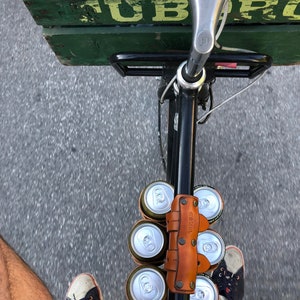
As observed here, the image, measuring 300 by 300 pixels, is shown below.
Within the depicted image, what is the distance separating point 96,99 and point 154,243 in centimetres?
94

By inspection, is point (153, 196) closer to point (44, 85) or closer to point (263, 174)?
point (263, 174)

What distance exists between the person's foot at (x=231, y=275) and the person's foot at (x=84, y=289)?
0.47m

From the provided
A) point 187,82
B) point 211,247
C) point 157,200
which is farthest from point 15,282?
point 187,82

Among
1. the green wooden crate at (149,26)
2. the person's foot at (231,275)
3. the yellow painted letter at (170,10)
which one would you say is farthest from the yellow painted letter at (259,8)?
the person's foot at (231,275)

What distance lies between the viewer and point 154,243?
44.0 inches

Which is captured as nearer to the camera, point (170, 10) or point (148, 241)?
point (170, 10)

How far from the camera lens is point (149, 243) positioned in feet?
3.67

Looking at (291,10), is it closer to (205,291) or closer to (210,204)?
(210,204)

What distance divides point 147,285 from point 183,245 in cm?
36

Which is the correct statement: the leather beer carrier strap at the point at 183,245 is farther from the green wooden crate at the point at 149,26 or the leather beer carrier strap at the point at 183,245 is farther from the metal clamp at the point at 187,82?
the green wooden crate at the point at 149,26

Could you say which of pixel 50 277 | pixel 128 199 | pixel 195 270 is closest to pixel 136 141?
pixel 128 199

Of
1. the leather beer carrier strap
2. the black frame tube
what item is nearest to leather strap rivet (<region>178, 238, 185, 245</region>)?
the leather beer carrier strap

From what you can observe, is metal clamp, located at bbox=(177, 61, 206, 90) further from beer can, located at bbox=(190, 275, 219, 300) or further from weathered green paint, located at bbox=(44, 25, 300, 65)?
beer can, located at bbox=(190, 275, 219, 300)

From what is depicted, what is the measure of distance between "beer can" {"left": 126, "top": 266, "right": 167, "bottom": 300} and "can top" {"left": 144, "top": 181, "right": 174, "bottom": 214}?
17cm
